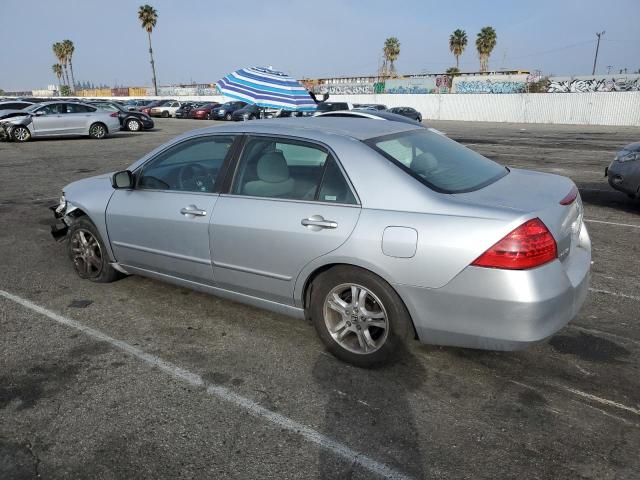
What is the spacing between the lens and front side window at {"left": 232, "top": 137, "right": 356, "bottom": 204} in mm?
3221

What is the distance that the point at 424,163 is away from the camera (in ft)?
11.0

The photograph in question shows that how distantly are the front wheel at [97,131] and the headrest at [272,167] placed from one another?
19599 mm

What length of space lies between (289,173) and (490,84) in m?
45.1

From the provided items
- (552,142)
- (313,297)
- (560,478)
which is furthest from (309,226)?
(552,142)

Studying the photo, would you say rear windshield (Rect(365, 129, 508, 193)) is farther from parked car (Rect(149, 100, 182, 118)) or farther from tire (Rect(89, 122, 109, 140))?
parked car (Rect(149, 100, 182, 118))

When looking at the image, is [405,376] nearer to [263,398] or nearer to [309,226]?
[263,398]

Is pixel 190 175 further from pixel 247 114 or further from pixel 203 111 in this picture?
pixel 203 111

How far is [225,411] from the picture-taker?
2.84 metres

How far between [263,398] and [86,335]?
1.63m

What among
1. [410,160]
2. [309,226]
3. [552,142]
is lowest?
[552,142]

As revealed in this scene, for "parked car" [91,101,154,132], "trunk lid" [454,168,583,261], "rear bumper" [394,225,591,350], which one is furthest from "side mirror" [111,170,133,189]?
"parked car" [91,101,154,132]

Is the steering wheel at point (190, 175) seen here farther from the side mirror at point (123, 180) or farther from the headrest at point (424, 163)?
the headrest at point (424, 163)

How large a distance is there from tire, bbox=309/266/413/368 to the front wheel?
20269mm

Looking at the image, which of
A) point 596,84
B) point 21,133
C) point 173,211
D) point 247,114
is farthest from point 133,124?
point 596,84
